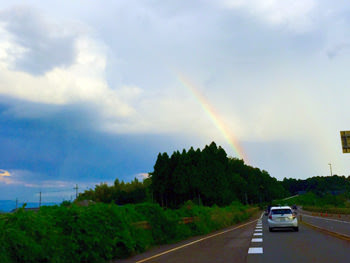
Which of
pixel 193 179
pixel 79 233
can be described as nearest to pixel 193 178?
pixel 193 179

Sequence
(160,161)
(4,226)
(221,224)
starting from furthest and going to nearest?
(160,161)
(221,224)
(4,226)

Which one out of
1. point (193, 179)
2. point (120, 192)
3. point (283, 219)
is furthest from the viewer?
point (120, 192)

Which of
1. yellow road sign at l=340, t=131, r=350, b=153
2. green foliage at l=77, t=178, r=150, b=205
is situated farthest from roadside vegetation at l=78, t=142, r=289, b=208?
yellow road sign at l=340, t=131, r=350, b=153

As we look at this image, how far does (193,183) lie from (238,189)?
1633 inches

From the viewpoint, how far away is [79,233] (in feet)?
37.2

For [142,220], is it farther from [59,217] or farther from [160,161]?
[160,161]

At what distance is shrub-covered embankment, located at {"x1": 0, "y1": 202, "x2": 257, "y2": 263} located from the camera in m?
9.05

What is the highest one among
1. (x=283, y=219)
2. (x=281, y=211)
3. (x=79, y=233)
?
(x=79, y=233)

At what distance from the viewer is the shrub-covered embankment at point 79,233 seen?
905 cm

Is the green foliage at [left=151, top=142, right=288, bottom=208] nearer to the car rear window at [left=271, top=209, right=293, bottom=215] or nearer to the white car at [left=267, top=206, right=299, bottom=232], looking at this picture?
the car rear window at [left=271, top=209, right=293, bottom=215]

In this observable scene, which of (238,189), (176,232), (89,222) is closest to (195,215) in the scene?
(176,232)

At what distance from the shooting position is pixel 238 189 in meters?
113

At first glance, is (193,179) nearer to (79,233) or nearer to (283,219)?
(283,219)

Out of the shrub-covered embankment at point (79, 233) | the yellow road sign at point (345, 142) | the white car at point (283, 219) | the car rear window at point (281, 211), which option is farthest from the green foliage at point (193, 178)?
the shrub-covered embankment at point (79, 233)
